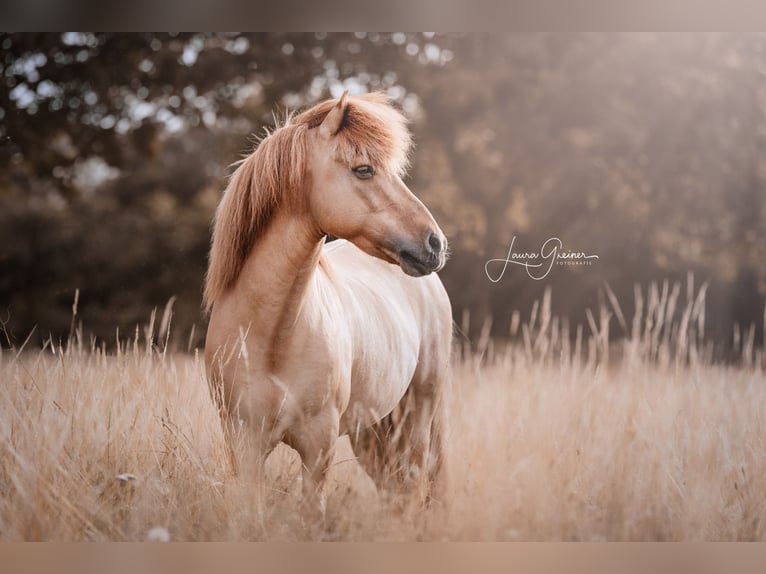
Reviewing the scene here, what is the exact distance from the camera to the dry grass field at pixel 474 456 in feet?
7.37

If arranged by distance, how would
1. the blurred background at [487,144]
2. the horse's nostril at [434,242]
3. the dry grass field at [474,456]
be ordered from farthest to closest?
1. the blurred background at [487,144]
2. the dry grass field at [474,456]
3. the horse's nostril at [434,242]

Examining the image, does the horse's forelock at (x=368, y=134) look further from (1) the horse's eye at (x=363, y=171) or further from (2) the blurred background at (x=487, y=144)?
(2) the blurred background at (x=487, y=144)

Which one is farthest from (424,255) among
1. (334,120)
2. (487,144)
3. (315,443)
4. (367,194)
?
(487,144)

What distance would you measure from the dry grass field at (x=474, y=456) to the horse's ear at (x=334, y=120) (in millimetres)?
1101

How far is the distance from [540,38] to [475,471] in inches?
69.9

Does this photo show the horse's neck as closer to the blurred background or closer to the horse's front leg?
the horse's front leg

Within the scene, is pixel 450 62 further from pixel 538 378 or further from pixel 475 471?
pixel 475 471

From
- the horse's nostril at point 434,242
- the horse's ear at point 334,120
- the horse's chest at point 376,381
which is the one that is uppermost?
the horse's ear at point 334,120

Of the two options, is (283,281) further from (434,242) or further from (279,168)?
(434,242)

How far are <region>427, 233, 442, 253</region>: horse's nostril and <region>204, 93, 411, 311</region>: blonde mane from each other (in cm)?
29

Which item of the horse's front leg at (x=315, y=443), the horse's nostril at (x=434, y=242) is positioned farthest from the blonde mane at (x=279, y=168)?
the horse's front leg at (x=315, y=443)

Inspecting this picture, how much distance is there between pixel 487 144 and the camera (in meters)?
2.90

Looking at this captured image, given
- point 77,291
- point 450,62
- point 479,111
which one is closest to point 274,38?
point 450,62

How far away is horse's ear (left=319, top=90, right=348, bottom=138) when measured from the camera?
6.82 ft
